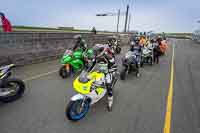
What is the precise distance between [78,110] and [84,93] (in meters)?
0.41

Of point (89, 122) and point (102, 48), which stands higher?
point (102, 48)

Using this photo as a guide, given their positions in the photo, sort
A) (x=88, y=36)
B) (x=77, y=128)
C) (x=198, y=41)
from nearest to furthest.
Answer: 1. (x=77, y=128)
2. (x=88, y=36)
3. (x=198, y=41)

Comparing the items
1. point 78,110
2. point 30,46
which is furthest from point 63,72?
point 30,46

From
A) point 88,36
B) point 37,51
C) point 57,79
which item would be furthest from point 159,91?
point 88,36

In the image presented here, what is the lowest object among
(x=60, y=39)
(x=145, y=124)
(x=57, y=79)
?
(x=145, y=124)

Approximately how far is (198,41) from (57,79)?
29656mm

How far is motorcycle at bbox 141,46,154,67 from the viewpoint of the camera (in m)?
8.37

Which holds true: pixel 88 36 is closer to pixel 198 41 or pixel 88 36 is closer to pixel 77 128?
pixel 77 128

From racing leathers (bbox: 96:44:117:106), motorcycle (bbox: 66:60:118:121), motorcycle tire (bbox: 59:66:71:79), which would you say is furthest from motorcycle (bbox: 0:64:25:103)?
racing leathers (bbox: 96:44:117:106)

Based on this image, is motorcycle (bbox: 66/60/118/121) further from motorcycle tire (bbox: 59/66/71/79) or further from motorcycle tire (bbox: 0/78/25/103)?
motorcycle tire (bbox: 59/66/71/79)

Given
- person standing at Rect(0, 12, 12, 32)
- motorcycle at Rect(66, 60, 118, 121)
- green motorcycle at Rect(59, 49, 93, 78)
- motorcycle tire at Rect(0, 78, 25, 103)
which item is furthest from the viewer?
person standing at Rect(0, 12, 12, 32)

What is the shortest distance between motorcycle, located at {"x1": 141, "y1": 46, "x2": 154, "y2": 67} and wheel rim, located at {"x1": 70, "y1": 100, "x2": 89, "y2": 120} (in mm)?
5890

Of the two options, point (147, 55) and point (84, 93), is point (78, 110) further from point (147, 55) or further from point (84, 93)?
point (147, 55)

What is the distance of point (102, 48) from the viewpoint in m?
3.59
